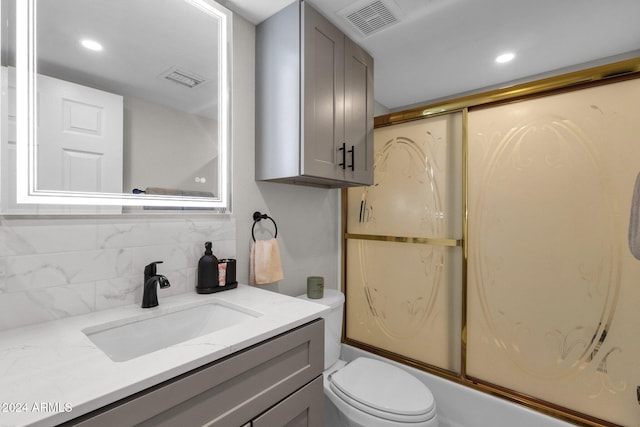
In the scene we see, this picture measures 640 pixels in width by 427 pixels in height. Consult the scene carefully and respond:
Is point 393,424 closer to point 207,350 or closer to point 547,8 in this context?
point 207,350

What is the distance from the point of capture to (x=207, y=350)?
2.32ft

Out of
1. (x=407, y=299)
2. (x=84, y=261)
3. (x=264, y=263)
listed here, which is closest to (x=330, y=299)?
(x=264, y=263)

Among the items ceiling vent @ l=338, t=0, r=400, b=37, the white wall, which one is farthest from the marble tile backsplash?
ceiling vent @ l=338, t=0, r=400, b=37

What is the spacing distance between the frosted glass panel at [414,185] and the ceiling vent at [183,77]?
1300 mm

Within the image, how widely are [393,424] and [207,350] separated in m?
0.96

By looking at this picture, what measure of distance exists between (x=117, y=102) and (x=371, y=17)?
1193mm

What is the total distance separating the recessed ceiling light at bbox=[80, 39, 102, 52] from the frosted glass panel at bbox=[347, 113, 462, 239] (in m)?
1.65

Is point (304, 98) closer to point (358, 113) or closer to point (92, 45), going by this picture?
point (358, 113)

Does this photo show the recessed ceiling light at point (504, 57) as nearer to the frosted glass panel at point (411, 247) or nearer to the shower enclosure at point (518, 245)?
the shower enclosure at point (518, 245)

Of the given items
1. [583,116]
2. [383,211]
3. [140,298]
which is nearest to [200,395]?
[140,298]

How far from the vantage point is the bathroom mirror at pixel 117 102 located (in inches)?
34.8

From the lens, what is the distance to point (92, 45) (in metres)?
1.01

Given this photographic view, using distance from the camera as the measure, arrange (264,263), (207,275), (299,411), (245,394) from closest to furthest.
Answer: (245,394) → (299,411) → (207,275) → (264,263)

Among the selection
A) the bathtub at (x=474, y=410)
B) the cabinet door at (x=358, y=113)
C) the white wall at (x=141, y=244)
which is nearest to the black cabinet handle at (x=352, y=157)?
the cabinet door at (x=358, y=113)
